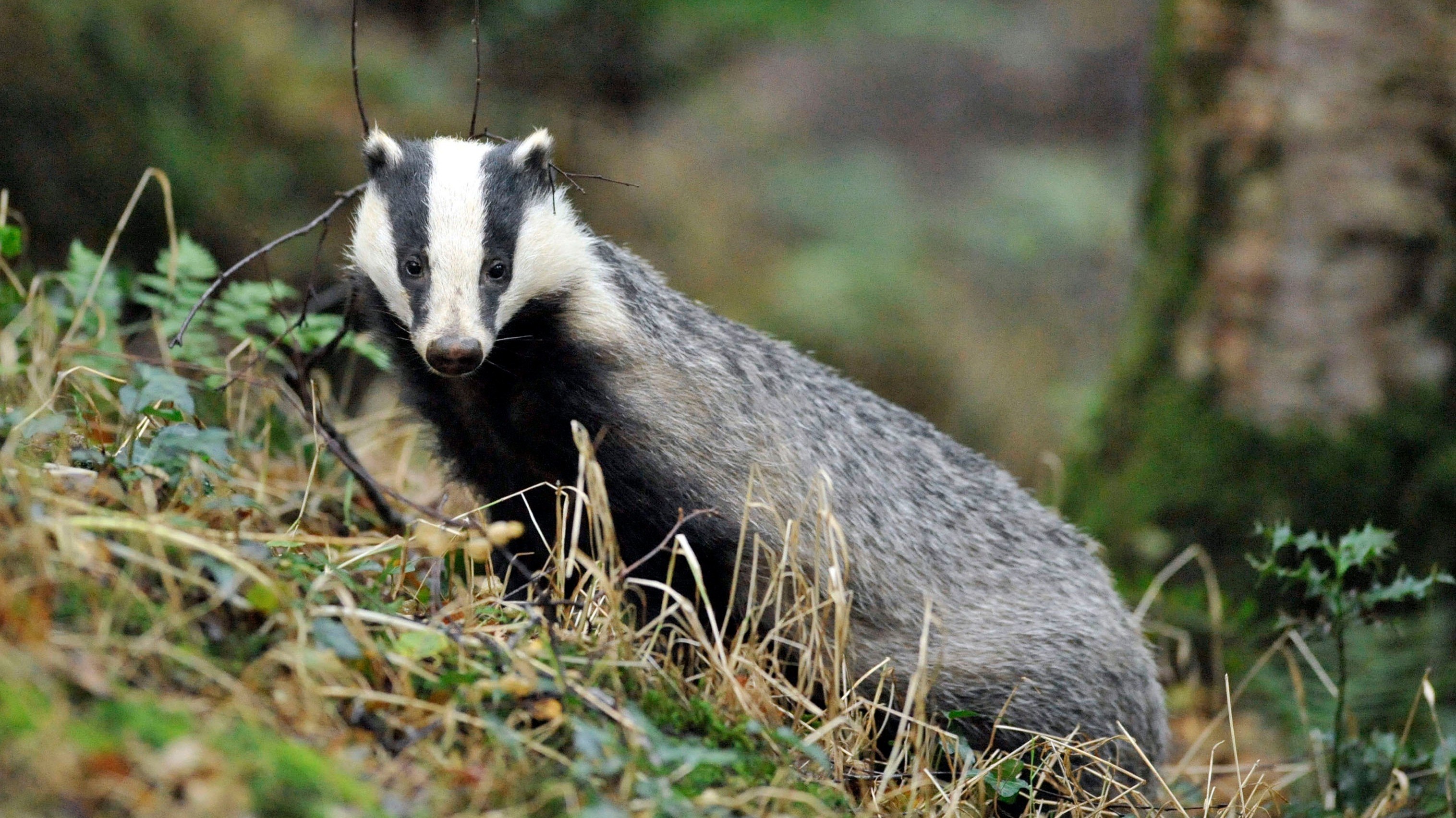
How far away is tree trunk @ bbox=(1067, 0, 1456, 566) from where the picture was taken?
5.52 meters

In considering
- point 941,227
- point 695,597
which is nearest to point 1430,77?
point 695,597

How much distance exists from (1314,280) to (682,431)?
11.1 feet

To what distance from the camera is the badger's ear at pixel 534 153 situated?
12.1 feet

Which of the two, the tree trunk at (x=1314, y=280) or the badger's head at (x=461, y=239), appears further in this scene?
the tree trunk at (x=1314, y=280)

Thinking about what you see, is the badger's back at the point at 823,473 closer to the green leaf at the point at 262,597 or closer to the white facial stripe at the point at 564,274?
the white facial stripe at the point at 564,274

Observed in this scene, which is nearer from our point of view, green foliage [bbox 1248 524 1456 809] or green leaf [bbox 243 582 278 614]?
green leaf [bbox 243 582 278 614]

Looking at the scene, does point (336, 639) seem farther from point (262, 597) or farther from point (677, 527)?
point (677, 527)

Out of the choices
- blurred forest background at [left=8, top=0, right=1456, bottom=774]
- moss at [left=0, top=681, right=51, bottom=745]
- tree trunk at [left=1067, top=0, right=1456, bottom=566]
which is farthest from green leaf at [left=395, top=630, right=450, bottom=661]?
tree trunk at [left=1067, top=0, right=1456, bottom=566]

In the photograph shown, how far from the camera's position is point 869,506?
13.3 ft

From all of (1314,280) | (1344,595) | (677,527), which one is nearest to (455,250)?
(677,527)

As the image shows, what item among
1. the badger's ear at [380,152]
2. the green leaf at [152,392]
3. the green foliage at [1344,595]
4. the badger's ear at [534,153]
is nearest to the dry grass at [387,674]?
the green leaf at [152,392]

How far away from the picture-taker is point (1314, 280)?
5629 mm

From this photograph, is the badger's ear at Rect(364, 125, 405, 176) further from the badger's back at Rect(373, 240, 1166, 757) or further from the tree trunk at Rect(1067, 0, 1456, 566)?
the tree trunk at Rect(1067, 0, 1456, 566)

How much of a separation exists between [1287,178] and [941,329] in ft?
16.8
